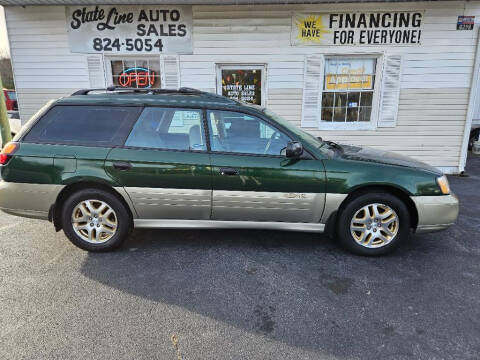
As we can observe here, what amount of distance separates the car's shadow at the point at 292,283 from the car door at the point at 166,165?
53 cm

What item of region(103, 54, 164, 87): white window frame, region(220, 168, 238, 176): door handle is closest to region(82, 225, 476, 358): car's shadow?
region(220, 168, 238, 176): door handle

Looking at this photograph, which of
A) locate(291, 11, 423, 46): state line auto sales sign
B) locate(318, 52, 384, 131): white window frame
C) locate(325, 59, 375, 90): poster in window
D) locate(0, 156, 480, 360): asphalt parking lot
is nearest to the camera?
locate(0, 156, 480, 360): asphalt parking lot

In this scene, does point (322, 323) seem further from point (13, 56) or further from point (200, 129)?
point (13, 56)

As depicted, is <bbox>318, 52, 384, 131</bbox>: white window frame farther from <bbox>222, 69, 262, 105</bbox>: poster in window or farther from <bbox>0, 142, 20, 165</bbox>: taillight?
<bbox>0, 142, 20, 165</bbox>: taillight

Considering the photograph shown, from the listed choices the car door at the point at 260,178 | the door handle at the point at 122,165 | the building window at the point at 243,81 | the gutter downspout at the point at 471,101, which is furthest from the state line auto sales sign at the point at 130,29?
the gutter downspout at the point at 471,101

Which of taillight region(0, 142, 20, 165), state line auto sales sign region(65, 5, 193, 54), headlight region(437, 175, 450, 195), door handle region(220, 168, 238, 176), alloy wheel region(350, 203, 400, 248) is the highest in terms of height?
state line auto sales sign region(65, 5, 193, 54)

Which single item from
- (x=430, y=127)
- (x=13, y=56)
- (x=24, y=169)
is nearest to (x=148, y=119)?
(x=24, y=169)

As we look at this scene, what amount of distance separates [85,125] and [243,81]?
4.54 m

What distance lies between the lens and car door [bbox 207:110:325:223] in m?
3.31

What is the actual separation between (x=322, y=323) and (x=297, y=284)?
1.75 ft

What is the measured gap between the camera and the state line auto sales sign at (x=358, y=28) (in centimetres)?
680

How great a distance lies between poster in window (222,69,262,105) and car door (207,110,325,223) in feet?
13.4

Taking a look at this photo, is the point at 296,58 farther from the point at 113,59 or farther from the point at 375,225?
the point at 375,225

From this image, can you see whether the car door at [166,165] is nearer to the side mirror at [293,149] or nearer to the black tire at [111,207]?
the black tire at [111,207]
